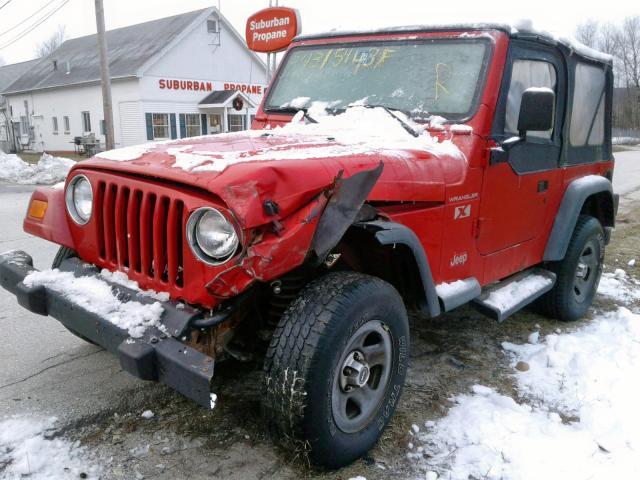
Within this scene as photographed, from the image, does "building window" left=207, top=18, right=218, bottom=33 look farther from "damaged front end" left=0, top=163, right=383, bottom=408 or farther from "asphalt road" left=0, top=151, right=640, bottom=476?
"damaged front end" left=0, top=163, right=383, bottom=408

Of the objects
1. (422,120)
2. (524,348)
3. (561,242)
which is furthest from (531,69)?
(524,348)

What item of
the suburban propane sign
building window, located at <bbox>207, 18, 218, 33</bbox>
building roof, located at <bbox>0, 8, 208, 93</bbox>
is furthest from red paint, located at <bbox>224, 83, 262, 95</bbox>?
the suburban propane sign

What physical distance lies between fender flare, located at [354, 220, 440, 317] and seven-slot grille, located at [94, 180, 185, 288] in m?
0.80

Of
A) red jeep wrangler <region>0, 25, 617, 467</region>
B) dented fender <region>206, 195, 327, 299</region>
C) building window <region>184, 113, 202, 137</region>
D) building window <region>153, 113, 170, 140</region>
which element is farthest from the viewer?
building window <region>184, 113, 202, 137</region>

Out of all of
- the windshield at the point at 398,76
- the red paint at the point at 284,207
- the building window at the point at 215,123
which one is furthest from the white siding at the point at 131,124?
the red paint at the point at 284,207

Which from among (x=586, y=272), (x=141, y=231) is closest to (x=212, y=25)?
(x=586, y=272)

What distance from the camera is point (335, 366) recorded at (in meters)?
2.36

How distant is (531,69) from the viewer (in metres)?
3.73

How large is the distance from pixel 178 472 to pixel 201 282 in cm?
94

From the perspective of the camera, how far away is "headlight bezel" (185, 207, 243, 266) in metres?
2.14

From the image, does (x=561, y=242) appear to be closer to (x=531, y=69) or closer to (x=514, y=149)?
(x=514, y=149)

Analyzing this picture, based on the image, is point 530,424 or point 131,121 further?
point 131,121

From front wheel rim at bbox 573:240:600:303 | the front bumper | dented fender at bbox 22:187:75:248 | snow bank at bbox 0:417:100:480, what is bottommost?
snow bank at bbox 0:417:100:480

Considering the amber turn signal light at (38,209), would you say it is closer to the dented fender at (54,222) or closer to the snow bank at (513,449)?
the dented fender at (54,222)
